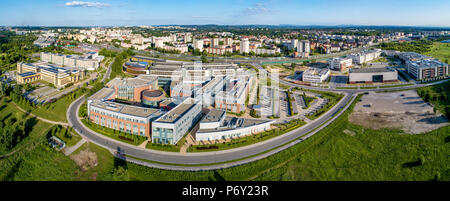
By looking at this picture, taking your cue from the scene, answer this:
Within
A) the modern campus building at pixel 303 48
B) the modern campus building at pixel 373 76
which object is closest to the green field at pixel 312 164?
the modern campus building at pixel 373 76

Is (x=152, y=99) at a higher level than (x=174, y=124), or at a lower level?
higher

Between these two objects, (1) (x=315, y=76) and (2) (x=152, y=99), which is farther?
(1) (x=315, y=76)

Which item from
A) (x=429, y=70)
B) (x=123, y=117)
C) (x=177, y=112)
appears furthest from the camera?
(x=429, y=70)

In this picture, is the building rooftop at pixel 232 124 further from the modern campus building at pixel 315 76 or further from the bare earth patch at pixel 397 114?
the modern campus building at pixel 315 76

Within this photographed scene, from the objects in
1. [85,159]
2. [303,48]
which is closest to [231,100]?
[85,159]

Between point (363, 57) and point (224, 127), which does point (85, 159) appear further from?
point (363, 57)

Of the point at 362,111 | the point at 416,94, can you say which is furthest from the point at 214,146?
the point at 416,94

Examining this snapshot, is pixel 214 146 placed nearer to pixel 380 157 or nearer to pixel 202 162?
pixel 202 162
